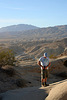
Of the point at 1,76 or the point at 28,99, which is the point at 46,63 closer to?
the point at 28,99

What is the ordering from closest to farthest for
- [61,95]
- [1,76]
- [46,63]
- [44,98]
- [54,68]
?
[61,95]
[44,98]
[46,63]
[1,76]
[54,68]

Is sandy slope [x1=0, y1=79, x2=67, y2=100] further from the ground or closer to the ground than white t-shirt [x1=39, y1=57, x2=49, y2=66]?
closer to the ground

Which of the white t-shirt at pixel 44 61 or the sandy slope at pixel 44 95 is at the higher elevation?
the white t-shirt at pixel 44 61

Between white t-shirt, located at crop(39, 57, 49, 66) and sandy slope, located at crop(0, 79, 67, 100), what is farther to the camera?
white t-shirt, located at crop(39, 57, 49, 66)

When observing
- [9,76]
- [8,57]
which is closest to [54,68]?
[8,57]

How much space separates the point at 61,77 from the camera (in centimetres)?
1301

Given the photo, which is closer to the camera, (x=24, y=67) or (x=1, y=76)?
(x=1, y=76)

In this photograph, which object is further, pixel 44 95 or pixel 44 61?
pixel 44 61

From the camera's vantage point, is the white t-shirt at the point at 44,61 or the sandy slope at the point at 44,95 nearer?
the sandy slope at the point at 44,95

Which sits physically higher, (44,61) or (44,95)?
(44,61)

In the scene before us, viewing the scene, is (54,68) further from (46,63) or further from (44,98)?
(44,98)

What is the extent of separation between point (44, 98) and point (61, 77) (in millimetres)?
8449

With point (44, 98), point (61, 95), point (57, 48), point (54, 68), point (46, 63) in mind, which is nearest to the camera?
point (61, 95)

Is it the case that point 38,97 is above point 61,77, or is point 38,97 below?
above
